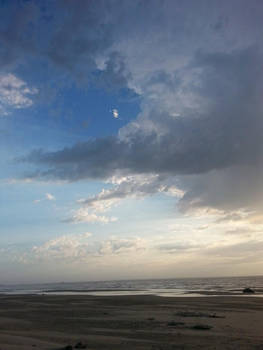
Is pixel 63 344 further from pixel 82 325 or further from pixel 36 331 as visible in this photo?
pixel 82 325

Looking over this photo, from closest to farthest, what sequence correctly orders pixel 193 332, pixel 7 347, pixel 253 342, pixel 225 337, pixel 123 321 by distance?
pixel 7 347
pixel 253 342
pixel 225 337
pixel 193 332
pixel 123 321

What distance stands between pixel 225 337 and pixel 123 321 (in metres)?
9.60

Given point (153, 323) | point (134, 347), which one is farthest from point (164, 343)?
point (153, 323)

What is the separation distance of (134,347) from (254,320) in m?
12.8

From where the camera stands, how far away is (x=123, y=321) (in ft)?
79.4

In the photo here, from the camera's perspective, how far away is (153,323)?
22.4m

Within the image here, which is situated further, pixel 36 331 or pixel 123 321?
pixel 123 321

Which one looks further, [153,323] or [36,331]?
[153,323]

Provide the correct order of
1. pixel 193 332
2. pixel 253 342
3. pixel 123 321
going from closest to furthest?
1. pixel 253 342
2. pixel 193 332
3. pixel 123 321

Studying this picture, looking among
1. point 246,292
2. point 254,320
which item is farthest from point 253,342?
point 246,292

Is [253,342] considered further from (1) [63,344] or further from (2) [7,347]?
(2) [7,347]

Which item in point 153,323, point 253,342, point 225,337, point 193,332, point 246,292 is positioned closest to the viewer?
point 253,342

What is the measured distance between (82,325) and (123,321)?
3307 mm

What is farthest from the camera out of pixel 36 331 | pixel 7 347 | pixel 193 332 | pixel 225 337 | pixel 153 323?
pixel 153 323
